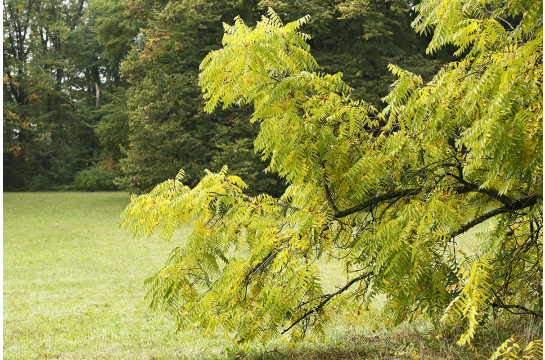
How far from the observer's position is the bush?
35.0 m

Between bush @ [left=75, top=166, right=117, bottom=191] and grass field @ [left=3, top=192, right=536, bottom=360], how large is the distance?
1889 cm

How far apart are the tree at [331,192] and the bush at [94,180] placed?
1300 inches

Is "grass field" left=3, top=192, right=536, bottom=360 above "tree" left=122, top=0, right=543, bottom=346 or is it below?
below

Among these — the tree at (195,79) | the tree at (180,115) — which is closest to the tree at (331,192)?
the tree at (195,79)

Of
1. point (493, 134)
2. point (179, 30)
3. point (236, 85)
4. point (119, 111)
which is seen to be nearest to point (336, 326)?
point (236, 85)

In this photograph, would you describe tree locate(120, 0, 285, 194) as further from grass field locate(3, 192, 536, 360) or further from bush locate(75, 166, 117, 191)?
bush locate(75, 166, 117, 191)

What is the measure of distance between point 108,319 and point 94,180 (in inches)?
1183

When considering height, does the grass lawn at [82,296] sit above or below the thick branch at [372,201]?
below

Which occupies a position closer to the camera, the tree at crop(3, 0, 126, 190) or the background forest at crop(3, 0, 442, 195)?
the background forest at crop(3, 0, 442, 195)

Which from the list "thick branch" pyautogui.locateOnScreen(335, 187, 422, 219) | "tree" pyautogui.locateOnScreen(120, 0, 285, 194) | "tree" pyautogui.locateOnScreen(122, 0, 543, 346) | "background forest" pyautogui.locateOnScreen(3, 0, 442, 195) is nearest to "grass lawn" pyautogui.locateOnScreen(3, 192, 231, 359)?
"tree" pyautogui.locateOnScreen(122, 0, 543, 346)

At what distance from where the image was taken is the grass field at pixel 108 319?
4887mm

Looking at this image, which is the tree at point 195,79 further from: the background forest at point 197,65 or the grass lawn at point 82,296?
the grass lawn at point 82,296

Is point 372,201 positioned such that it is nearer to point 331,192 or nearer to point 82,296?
point 331,192

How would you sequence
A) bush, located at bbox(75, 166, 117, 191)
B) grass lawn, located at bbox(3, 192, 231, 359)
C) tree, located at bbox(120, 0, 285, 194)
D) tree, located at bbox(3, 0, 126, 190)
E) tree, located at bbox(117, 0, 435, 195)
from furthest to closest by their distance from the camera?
1. bush, located at bbox(75, 166, 117, 191)
2. tree, located at bbox(3, 0, 126, 190)
3. tree, located at bbox(120, 0, 285, 194)
4. tree, located at bbox(117, 0, 435, 195)
5. grass lawn, located at bbox(3, 192, 231, 359)
